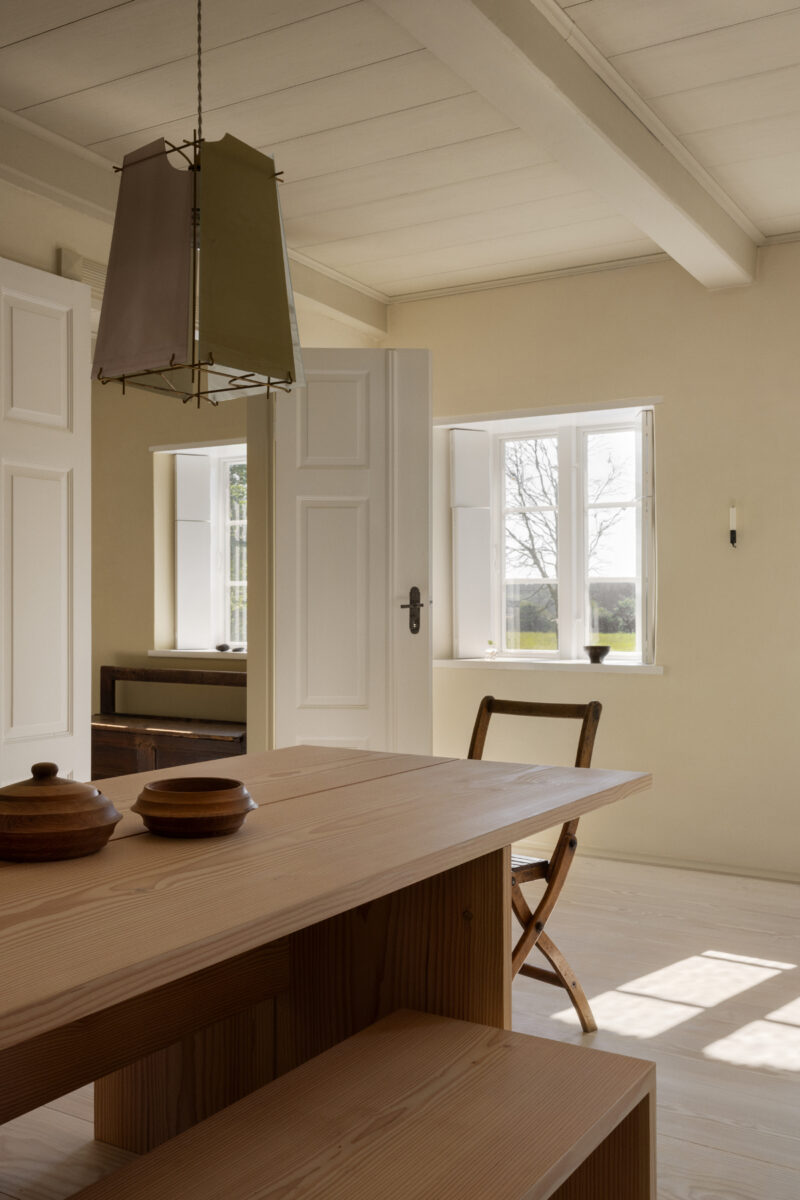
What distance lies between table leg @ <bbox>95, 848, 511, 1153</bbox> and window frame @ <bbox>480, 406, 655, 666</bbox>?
3142 mm

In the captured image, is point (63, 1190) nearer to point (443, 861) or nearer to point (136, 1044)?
point (136, 1044)

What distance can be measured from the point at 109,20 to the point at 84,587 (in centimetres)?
182

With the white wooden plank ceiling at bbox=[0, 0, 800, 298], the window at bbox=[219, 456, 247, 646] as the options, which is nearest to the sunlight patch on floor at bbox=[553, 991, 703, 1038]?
the white wooden plank ceiling at bbox=[0, 0, 800, 298]

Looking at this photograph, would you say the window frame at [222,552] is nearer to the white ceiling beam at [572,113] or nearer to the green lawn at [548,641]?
the green lawn at [548,641]

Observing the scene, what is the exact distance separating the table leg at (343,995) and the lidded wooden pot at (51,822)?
70 cm

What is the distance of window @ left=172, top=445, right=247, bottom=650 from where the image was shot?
22.1ft

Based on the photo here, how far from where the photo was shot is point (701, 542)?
192 inches

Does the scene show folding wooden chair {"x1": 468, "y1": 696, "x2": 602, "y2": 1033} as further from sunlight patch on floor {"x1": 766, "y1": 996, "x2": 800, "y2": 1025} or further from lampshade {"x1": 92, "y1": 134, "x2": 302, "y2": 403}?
lampshade {"x1": 92, "y1": 134, "x2": 302, "y2": 403}

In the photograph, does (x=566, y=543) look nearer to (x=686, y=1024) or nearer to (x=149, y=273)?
(x=686, y=1024)

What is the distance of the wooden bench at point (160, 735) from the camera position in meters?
5.63

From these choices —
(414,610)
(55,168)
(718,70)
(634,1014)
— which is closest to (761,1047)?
(634,1014)

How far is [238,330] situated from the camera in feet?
6.58

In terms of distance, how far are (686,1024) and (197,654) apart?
13.5ft

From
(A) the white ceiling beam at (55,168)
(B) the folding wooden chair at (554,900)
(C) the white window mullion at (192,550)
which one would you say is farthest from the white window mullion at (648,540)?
(C) the white window mullion at (192,550)
